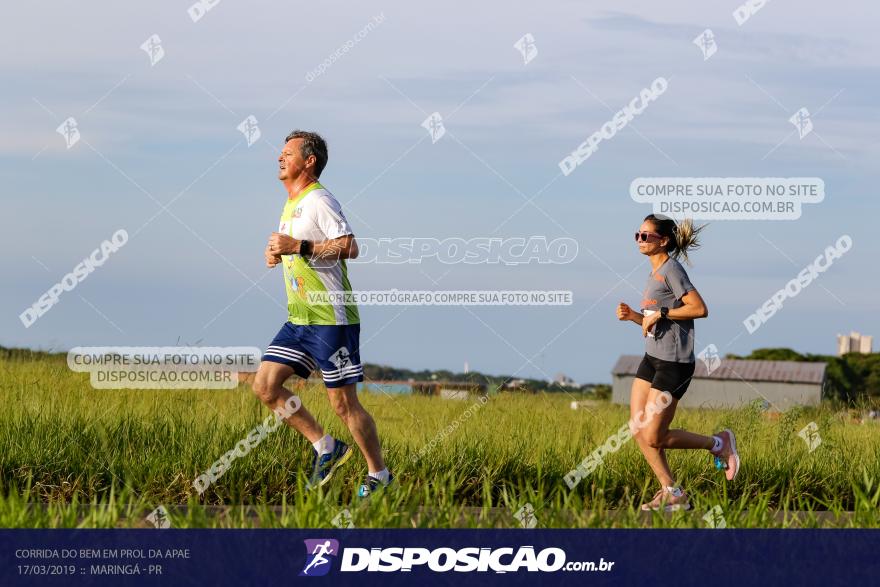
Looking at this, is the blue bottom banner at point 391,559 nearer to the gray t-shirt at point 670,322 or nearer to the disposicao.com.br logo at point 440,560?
the disposicao.com.br logo at point 440,560

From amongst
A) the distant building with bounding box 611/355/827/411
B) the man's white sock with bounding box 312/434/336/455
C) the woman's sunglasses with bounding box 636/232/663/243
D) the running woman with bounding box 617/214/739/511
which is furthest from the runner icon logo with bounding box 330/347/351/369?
the distant building with bounding box 611/355/827/411

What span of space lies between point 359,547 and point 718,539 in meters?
2.02

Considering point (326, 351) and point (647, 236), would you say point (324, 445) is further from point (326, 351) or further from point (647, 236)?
point (647, 236)

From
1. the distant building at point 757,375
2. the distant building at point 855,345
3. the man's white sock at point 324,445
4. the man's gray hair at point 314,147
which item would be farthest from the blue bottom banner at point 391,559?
the distant building at point 855,345

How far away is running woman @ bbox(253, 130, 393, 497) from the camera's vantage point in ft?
24.5

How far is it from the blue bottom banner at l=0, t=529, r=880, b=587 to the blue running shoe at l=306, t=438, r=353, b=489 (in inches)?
67.3

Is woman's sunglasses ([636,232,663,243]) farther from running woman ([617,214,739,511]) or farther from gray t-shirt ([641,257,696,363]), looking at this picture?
gray t-shirt ([641,257,696,363])

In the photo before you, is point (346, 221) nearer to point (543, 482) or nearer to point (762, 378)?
point (543, 482)

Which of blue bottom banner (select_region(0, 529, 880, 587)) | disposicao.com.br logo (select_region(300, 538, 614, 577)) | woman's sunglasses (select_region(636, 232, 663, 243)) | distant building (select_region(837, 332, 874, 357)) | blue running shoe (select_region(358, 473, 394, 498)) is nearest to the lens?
blue bottom banner (select_region(0, 529, 880, 587))

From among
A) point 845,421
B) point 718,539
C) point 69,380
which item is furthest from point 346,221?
point 845,421

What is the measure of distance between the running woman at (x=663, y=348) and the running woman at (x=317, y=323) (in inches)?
72.4

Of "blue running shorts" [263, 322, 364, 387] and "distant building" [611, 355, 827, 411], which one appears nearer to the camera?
"blue running shorts" [263, 322, 364, 387]

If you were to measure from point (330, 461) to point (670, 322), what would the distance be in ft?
8.30

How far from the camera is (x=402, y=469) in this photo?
7.61 meters
